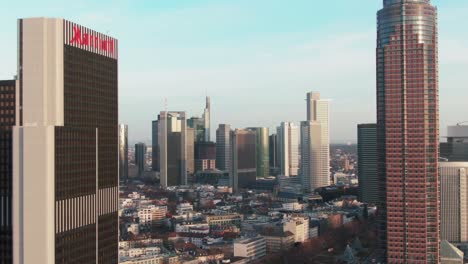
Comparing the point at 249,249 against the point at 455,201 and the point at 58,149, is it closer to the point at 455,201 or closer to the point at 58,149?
the point at 455,201

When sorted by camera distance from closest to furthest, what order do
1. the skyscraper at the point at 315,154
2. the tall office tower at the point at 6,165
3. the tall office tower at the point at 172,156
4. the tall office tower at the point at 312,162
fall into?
the tall office tower at the point at 6,165 → the tall office tower at the point at 312,162 → the skyscraper at the point at 315,154 → the tall office tower at the point at 172,156

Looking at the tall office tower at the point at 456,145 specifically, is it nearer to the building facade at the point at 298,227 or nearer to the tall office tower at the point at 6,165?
the building facade at the point at 298,227

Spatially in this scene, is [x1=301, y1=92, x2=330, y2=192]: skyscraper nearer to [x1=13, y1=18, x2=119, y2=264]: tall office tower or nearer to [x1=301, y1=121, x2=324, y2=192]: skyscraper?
[x1=301, y1=121, x2=324, y2=192]: skyscraper

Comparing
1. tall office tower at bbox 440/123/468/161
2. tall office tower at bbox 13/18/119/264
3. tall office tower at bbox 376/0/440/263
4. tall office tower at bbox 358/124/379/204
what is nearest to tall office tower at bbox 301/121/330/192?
tall office tower at bbox 358/124/379/204

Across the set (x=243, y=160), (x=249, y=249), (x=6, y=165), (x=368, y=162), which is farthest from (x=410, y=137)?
(x=243, y=160)

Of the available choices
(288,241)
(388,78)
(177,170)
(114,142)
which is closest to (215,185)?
(177,170)

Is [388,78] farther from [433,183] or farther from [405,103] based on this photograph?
[433,183]

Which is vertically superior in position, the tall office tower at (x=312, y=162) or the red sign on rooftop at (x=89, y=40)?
the red sign on rooftop at (x=89, y=40)

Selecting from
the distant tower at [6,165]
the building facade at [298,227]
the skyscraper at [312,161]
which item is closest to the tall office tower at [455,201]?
the building facade at [298,227]

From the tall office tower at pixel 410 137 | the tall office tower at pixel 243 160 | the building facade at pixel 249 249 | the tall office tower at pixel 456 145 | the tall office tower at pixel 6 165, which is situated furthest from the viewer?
the tall office tower at pixel 243 160
